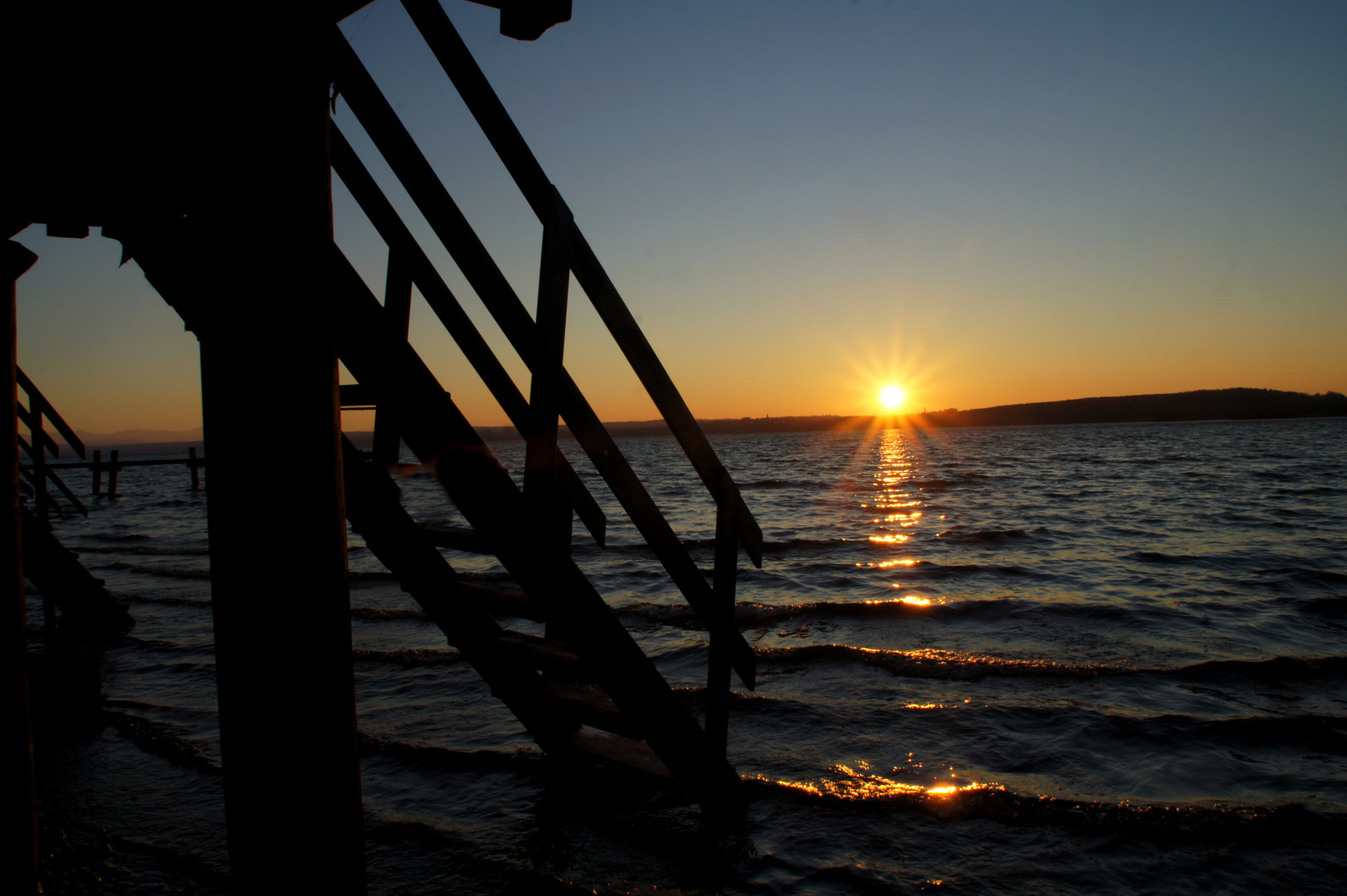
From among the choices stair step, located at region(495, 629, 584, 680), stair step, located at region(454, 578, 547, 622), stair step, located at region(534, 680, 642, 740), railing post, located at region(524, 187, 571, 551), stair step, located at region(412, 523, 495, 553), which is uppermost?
railing post, located at region(524, 187, 571, 551)

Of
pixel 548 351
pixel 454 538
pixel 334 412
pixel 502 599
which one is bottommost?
pixel 502 599

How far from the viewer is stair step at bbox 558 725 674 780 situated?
13.8 feet

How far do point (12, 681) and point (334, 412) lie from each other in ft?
8.79

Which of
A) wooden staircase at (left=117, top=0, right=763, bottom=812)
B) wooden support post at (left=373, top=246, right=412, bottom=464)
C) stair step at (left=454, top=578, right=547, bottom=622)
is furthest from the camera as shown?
wooden support post at (left=373, top=246, right=412, bottom=464)

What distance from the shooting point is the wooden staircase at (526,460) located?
9.44 ft

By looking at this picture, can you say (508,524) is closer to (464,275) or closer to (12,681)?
(464,275)

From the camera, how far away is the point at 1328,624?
30.3 feet

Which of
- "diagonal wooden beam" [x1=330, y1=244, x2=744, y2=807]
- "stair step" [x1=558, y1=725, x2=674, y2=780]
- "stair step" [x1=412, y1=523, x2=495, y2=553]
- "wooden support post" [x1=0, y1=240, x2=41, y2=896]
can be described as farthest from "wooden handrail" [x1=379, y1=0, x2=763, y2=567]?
"wooden support post" [x1=0, y1=240, x2=41, y2=896]

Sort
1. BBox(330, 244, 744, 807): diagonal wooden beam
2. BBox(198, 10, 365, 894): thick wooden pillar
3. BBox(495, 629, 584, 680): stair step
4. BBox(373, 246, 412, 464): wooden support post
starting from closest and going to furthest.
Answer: BBox(198, 10, 365, 894): thick wooden pillar → BBox(330, 244, 744, 807): diagonal wooden beam → BBox(495, 629, 584, 680): stair step → BBox(373, 246, 412, 464): wooden support post

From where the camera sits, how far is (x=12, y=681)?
10.8 feet

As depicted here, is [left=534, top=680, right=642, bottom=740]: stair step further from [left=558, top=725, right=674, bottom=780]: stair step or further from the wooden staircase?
[left=558, top=725, right=674, bottom=780]: stair step

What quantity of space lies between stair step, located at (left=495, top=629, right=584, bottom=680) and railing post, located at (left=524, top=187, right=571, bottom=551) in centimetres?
82

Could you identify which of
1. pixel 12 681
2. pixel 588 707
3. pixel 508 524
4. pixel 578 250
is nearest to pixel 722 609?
pixel 588 707

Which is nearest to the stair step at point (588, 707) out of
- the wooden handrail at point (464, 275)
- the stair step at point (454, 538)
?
the wooden handrail at point (464, 275)
